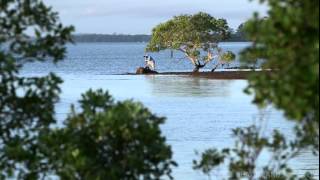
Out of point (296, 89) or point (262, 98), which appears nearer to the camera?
point (296, 89)

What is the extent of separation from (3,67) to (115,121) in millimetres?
715

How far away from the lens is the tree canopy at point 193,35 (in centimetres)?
5712

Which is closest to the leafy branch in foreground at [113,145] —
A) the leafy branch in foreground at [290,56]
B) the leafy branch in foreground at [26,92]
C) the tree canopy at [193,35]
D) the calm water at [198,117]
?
the leafy branch in foreground at [26,92]

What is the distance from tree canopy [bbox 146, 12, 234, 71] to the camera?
5712 centimetres

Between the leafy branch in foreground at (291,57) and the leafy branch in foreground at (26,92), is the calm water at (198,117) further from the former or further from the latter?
the leafy branch in foreground at (291,57)

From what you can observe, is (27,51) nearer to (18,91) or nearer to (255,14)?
(18,91)

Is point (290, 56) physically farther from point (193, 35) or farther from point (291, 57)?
point (193, 35)

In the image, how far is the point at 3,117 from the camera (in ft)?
15.2

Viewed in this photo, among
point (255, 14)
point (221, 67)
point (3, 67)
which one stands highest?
point (255, 14)

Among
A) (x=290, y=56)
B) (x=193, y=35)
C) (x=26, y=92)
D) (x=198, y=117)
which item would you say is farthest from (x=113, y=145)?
(x=193, y=35)

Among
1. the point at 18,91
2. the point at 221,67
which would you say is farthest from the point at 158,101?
the point at 221,67

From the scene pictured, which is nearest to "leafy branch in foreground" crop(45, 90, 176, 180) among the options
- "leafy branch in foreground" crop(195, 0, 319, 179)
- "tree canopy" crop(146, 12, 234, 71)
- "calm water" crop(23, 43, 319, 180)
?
"leafy branch in foreground" crop(195, 0, 319, 179)

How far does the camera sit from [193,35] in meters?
57.1

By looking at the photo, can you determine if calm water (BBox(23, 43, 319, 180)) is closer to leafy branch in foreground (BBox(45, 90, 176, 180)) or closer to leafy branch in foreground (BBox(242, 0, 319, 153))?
leafy branch in foreground (BBox(45, 90, 176, 180))
